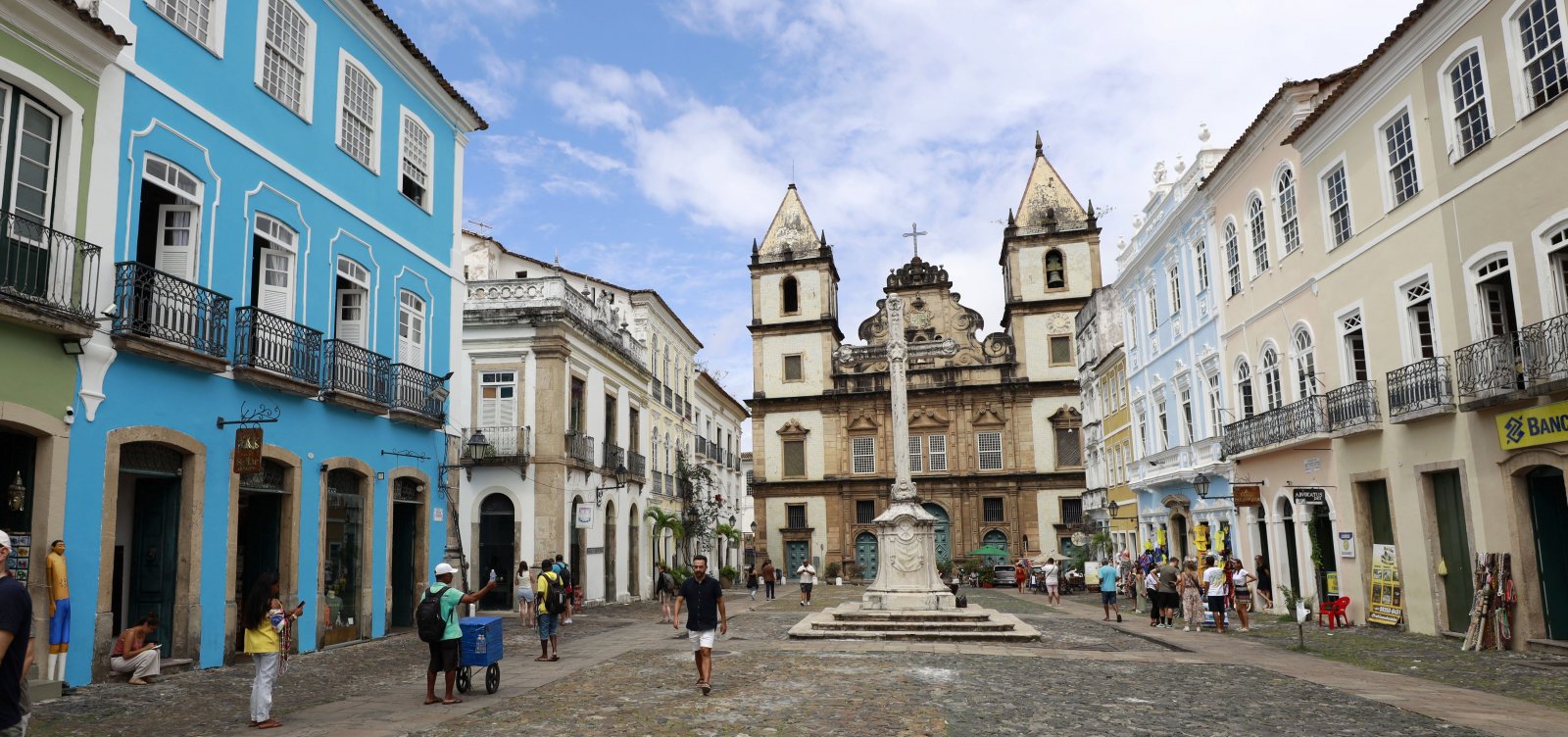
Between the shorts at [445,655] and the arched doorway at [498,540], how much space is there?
51.4ft

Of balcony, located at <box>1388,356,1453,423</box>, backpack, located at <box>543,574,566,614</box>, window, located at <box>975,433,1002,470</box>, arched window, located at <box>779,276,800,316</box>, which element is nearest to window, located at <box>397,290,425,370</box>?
backpack, located at <box>543,574,566,614</box>

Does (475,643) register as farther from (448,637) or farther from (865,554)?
(865,554)

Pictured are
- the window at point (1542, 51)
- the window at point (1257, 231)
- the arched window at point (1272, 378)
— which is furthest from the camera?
the window at point (1257, 231)

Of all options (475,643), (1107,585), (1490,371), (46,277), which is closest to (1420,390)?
(1490,371)

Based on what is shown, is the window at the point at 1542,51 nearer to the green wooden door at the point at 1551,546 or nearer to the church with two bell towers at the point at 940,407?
the green wooden door at the point at 1551,546

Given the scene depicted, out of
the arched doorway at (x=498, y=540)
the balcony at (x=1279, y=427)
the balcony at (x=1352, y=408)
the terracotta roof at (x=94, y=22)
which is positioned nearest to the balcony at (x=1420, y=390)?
the balcony at (x=1352, y=408)

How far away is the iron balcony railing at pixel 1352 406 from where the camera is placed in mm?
16734

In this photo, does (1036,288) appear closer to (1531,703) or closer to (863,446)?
(863,446)

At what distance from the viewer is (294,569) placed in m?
13.9

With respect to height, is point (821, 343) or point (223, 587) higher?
point (821, 343)

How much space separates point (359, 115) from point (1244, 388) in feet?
60.4

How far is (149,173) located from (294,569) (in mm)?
5464

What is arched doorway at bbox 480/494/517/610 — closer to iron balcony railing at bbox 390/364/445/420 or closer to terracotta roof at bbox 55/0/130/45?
iron balcony railing at bbox 390/364/445/420

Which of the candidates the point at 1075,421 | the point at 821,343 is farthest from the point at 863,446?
the point at 1075,421
